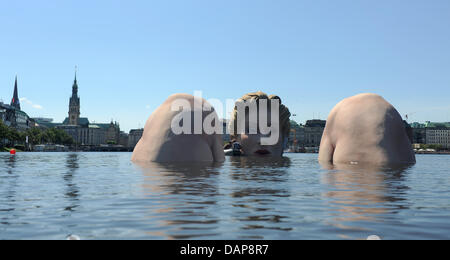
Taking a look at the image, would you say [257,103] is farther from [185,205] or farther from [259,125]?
[185,205]

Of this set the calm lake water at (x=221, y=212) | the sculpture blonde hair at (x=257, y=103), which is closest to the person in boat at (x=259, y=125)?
the sculpture blonde hair at (x=257, y=103)

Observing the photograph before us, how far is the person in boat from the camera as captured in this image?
6425cm

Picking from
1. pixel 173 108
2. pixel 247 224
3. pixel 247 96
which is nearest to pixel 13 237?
pixel 247 224

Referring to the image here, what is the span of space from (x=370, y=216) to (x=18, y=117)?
206 metres

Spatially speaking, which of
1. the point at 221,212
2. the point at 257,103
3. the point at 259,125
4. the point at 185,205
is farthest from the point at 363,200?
the point at 257,103

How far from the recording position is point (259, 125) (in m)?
64.6

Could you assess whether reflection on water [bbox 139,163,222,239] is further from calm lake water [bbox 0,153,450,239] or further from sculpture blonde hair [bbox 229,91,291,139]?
sculpture blonde hair [bbox 229,91,291,139]

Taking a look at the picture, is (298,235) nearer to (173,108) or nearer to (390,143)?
(173,108)

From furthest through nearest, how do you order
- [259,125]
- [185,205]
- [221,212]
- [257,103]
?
[257,103]
[259,125]
[185,205]
[221,212]

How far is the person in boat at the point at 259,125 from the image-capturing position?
211ft

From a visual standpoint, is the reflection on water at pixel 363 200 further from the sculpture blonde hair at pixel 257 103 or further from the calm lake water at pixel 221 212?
the sculpture blonde hair at pixel 257 103

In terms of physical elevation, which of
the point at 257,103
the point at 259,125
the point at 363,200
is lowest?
the point at 363,200

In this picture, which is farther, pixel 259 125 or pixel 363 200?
pixel 259 125
